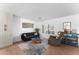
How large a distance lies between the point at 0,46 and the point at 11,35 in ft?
1.11

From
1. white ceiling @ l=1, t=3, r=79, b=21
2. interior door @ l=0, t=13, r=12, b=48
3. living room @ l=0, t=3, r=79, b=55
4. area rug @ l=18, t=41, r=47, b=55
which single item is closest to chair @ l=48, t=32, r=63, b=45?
living room @ l=0, t=3, r=79, b=55

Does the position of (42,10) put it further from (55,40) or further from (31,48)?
(31,48)

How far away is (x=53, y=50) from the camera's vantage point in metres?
2.14

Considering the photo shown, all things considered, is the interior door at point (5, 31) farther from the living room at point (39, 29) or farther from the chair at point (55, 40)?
the chair at point (55, 40)

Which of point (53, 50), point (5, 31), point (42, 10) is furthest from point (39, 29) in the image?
point (5, 31)

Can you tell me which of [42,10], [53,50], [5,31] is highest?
[42,10]

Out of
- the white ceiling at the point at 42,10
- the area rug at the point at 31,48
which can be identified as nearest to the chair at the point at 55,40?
the area rug at the point at 31,48

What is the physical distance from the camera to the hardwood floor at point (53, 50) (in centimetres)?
205

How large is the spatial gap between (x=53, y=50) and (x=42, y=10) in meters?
0.99

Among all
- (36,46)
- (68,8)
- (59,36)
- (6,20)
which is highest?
(68,8)

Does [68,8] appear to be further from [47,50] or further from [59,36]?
[47,50]

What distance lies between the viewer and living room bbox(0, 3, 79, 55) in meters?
2.06
